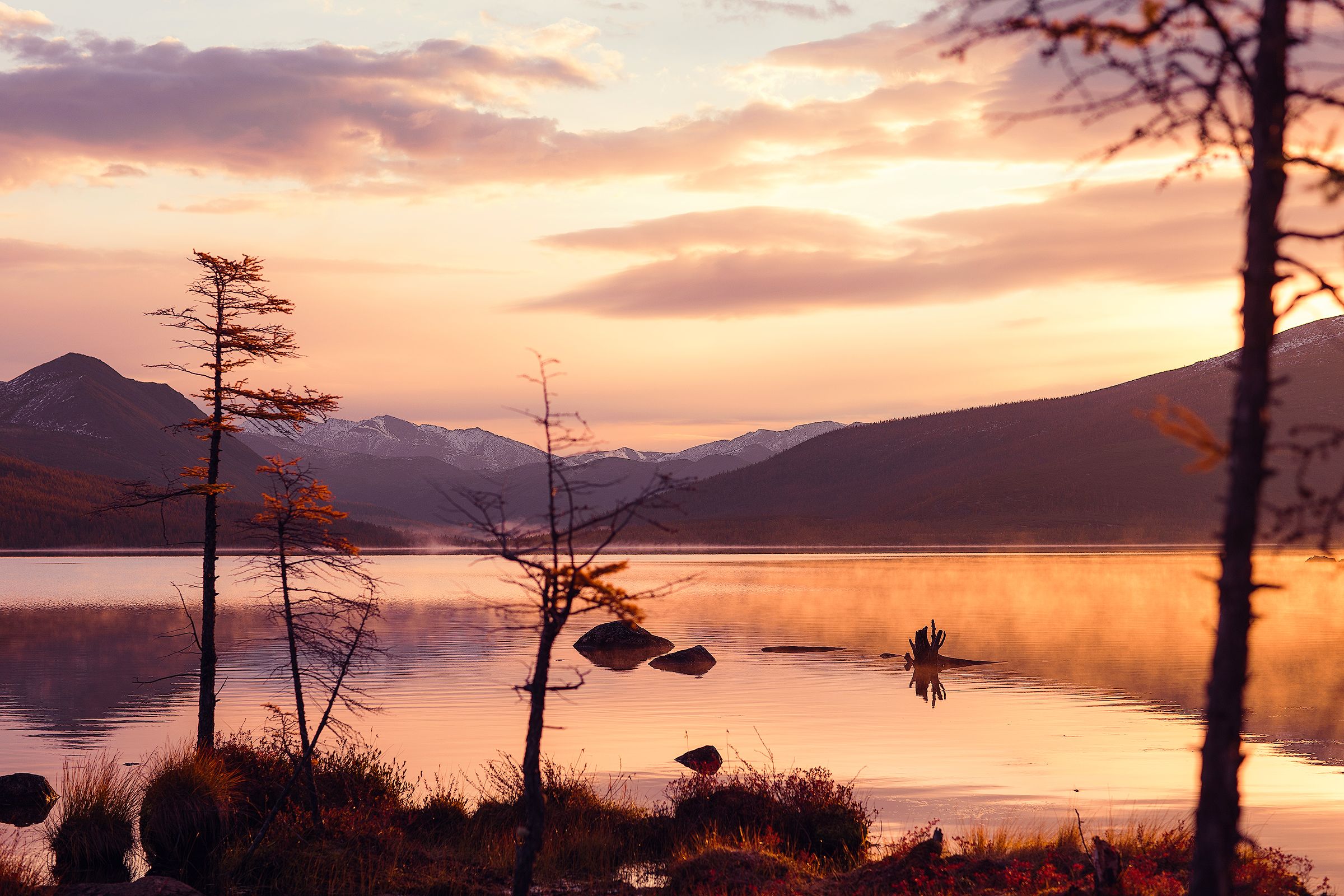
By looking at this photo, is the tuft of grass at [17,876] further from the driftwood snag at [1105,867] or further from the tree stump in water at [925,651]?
the tree stump in water at [925,651]

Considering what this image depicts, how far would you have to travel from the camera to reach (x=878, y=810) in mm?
22156

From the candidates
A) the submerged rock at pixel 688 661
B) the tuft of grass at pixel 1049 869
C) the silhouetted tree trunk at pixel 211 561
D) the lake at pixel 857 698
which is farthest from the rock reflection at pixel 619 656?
the tuft of grass at pixel 1049 869

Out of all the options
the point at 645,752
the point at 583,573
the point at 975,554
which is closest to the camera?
the point at 583,573

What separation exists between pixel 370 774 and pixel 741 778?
708 centimetres

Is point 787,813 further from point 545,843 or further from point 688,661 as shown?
point 688,661

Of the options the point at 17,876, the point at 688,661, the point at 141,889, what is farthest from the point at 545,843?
the point at 688,661

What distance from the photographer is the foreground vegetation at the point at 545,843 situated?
16312 millimetres

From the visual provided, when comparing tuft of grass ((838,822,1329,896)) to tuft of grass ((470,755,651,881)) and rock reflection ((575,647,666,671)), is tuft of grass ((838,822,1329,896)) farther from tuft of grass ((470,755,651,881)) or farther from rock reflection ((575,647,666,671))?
rock reflection ((575,647,666,671))

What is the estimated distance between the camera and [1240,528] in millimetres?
8328

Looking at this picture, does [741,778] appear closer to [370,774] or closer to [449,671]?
[370,774]

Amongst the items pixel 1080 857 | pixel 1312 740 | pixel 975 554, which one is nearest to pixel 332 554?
pixel 1080 857

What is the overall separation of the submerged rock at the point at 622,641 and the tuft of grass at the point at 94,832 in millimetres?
34445

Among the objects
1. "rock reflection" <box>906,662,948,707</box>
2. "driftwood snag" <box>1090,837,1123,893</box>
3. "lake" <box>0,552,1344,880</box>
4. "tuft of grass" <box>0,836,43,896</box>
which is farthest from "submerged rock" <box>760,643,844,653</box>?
"driftwood snag" <box>1090,837,1123,893</box>

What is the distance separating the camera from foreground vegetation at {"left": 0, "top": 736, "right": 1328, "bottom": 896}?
16312mm
